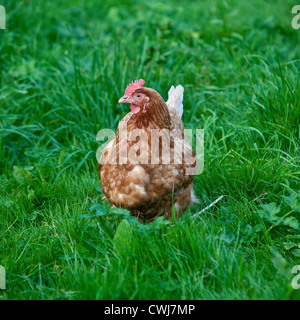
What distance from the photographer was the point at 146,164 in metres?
2.94

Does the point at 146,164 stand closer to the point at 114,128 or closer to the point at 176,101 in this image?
the point at 176,101

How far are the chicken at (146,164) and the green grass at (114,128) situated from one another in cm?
18

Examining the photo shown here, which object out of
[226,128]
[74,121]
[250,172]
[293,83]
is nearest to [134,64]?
[74,121]

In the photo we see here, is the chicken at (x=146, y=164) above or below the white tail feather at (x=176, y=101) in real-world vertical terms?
below

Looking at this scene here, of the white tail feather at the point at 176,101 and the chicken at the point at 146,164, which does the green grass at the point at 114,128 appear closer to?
the chicken at the point at 146,164

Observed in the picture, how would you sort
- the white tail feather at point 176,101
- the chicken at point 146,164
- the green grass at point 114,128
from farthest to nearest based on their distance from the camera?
the white tail feather at point 176,101 → the chicken at point 146,164 → the green grass at point 114,128

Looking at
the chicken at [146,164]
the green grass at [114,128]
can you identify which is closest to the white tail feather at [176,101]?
the green grass at [114,128]

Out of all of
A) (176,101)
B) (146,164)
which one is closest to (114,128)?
(176,101)

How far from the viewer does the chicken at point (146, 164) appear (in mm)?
2906

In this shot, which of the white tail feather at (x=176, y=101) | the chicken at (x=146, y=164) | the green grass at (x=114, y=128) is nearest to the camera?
the green grass at (x=114, y=128)

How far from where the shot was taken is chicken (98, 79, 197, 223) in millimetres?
2906

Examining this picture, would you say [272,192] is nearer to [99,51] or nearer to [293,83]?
[293,83]

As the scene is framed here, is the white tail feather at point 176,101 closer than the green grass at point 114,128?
No

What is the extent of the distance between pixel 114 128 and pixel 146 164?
1378 millimetres
